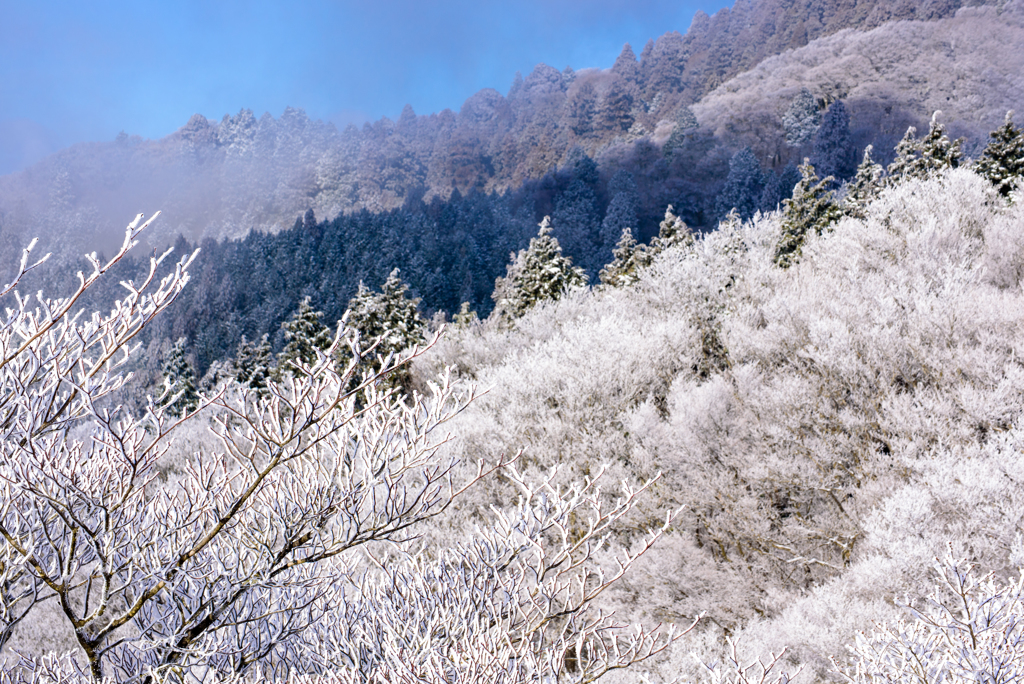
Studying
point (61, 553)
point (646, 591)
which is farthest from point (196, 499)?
point (646, 591)

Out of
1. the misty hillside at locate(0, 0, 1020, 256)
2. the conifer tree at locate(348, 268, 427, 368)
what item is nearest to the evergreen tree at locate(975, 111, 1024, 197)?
the conifer tree at locate(348, 268, 427, 368)

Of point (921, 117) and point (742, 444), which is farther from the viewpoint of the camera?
point (921, 117)

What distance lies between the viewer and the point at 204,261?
279ft

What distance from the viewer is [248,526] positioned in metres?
3.65

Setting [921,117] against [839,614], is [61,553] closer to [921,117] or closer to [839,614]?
[839,614]

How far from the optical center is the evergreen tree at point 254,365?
999 inches

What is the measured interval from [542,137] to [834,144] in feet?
241

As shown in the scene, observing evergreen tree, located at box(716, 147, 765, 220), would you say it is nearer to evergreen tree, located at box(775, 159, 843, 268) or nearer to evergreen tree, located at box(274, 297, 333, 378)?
evergreen tree, located at box(775, 159, 843, 268)

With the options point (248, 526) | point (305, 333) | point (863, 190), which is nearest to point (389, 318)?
point (305, 333)

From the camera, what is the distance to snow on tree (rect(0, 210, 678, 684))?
9.52 feet

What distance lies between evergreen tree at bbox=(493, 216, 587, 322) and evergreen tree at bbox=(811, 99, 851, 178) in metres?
55.0

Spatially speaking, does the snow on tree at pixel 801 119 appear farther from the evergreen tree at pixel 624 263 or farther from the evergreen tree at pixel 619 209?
the evergreen tree at pixel 624 263

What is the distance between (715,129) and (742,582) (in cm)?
8574

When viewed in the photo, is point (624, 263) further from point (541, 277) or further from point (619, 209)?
point (619, 209)
